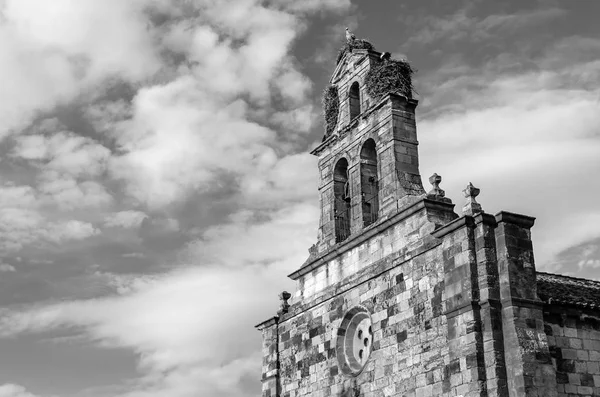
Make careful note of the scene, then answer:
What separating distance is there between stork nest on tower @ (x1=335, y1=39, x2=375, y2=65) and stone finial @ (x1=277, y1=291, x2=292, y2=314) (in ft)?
23.2

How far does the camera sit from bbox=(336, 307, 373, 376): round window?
19.4 metres

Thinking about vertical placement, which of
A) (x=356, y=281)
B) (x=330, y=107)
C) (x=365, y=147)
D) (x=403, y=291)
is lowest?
(x=403, y=291)

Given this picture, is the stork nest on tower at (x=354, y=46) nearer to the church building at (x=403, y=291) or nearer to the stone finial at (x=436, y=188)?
the church building at (x=403, y=291)

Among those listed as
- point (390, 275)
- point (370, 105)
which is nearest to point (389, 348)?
point (390, 275)

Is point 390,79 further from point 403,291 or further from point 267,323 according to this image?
point 267,323

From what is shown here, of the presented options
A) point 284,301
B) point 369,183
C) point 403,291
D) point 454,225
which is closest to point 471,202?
point 454,225

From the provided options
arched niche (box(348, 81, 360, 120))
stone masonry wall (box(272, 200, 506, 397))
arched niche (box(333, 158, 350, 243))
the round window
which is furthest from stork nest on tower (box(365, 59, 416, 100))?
the round window

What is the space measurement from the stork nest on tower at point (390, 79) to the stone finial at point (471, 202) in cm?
451

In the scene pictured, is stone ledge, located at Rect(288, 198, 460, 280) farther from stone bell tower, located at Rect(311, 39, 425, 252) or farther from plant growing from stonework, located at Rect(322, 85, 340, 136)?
plant growing from stonework, located at Rect(322, 85, 340, 136)

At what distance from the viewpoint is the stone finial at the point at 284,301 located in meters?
23.3

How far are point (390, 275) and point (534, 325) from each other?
4143 mm

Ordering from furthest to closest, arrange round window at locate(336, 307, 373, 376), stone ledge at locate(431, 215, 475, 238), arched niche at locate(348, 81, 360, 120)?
arched niche at locate(348, 81, 360, 120) → round window at locate(336, 307, 373, 376) → stone ledge at locate(431, 215, 475, 238)

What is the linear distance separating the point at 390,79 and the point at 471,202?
5319 mm

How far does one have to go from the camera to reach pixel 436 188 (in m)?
18.5
